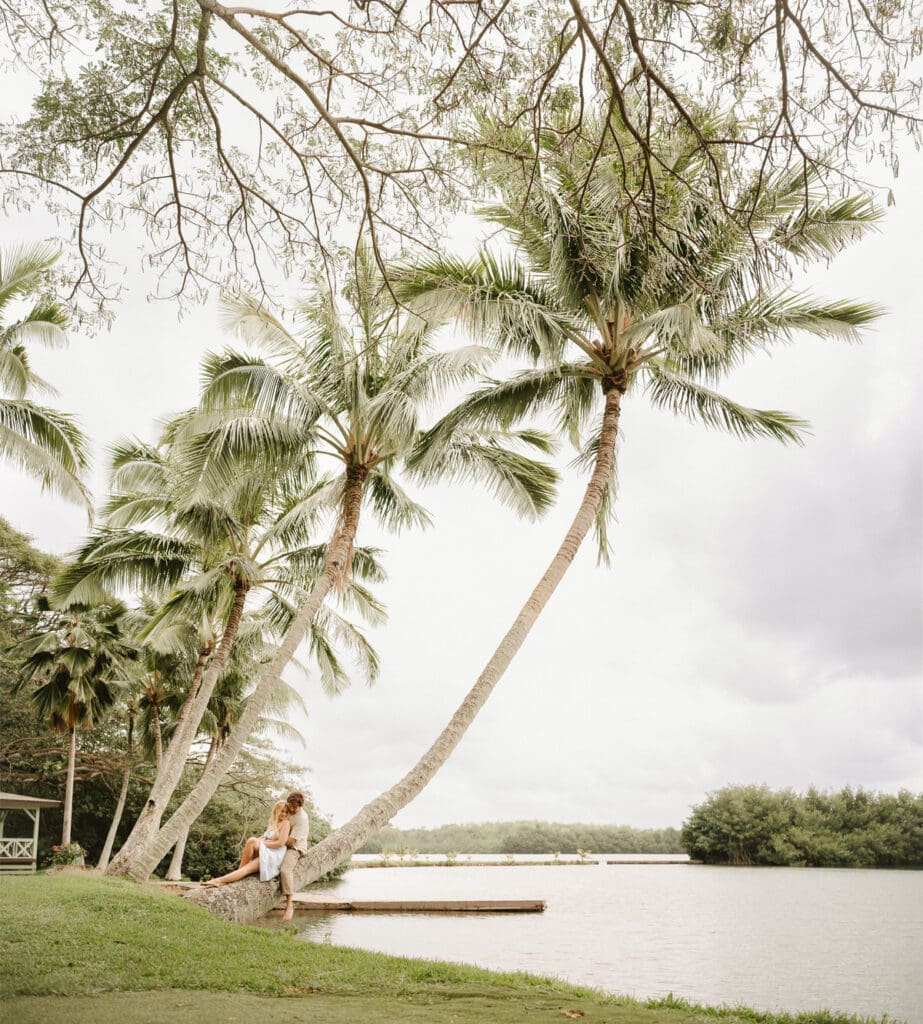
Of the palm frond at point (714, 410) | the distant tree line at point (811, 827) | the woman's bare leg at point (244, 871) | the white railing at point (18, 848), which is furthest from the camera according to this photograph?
the distant tree line at point (811, 827)

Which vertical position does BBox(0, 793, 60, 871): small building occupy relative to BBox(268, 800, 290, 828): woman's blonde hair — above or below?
below

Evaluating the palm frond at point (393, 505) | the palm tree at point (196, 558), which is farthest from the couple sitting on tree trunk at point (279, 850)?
the palm frond at point (393, 505)

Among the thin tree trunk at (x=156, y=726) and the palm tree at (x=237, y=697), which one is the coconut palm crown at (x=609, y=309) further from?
the thin tree trunk at (x=156, y=726)

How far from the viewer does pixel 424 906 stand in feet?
73.6

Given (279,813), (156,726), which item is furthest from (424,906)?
(279,813)

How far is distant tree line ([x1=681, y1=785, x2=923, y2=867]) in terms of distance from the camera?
47.2 meters

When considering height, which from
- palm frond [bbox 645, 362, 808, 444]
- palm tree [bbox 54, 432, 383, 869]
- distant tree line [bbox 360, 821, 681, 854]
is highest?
palm frond [bbox 645, 362, 808, 444]

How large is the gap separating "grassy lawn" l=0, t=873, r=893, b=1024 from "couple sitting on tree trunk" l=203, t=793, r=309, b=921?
627 millimetres

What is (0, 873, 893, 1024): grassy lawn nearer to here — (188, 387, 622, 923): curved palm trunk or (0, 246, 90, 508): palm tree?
(188, 387, 622, 923): curved palm trunk

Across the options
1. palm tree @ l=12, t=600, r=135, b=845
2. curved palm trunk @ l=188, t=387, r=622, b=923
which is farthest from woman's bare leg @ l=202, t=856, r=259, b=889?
palm tree @ l=12, t=600, r=135, b=845

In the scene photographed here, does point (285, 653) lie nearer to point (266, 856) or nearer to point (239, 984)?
point (266, 856)

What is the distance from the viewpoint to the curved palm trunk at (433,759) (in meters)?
7.77

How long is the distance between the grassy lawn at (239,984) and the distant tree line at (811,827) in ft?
154

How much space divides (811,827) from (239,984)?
5036 cm
